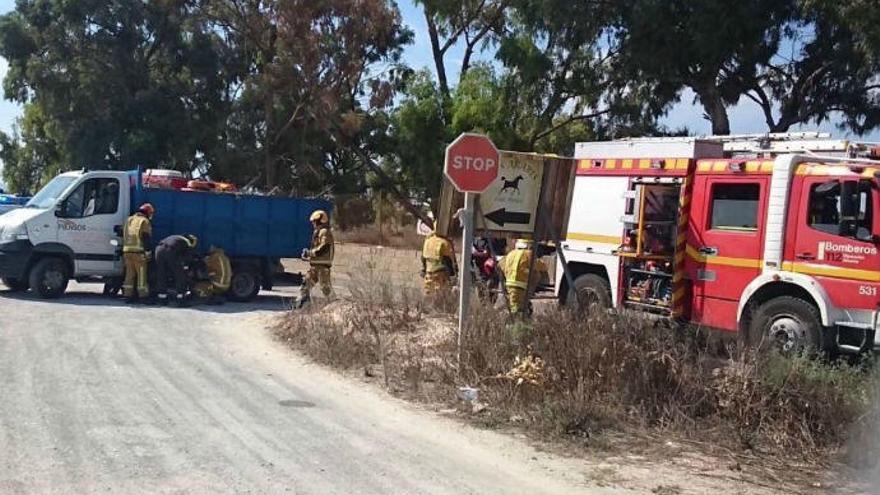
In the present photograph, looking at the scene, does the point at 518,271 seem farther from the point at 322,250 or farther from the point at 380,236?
the point at 380,236

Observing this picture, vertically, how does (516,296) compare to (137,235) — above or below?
below

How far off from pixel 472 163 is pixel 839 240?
4759 mm

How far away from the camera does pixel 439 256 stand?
40.0 ft

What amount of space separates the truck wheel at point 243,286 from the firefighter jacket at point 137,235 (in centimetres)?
201

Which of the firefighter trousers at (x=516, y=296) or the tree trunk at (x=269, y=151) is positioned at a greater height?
the tree trunk at (x=269, y=151)

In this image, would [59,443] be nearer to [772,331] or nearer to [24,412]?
[24,412]

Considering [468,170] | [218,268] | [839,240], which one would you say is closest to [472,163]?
[468,170]

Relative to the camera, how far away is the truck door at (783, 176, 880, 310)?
10570 millimetres

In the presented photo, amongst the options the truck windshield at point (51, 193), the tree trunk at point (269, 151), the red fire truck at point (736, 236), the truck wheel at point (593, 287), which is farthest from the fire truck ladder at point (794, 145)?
the tree trunk at point (269, 151)

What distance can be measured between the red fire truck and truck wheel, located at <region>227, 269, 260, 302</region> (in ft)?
19.2

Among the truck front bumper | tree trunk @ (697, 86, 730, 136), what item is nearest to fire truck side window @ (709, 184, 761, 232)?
tree trunk @ (697, 86, 730, 136)

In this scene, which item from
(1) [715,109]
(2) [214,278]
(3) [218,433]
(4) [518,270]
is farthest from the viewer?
(1) [715,109]

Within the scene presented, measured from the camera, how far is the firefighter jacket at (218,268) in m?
16.1

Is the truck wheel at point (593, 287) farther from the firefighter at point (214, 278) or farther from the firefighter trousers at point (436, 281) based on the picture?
the firefighter at point (214, 278)
